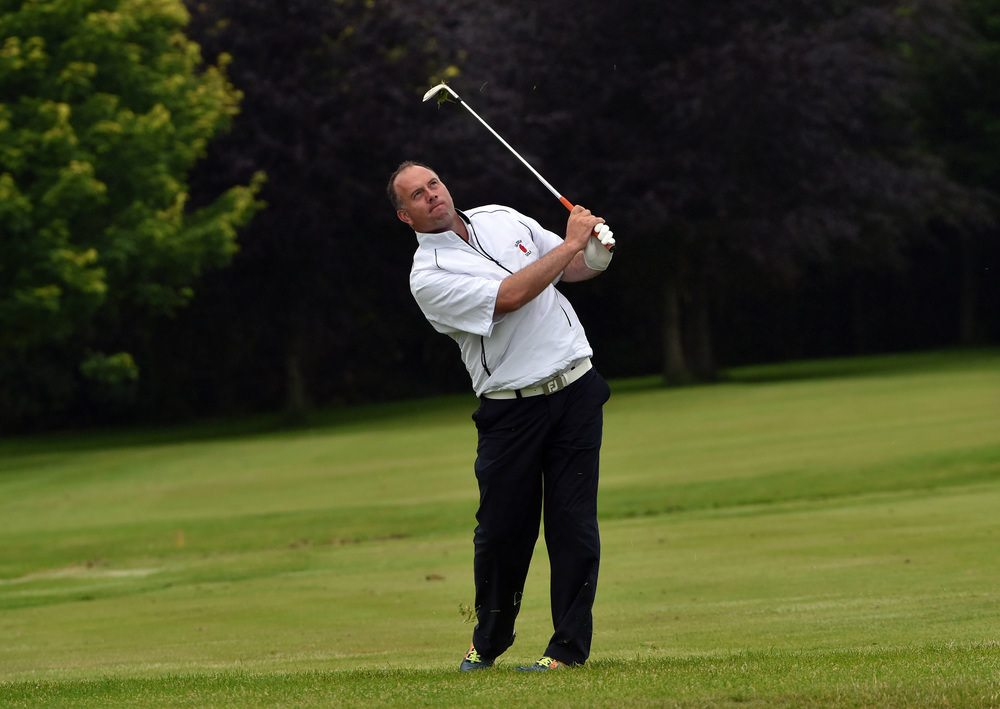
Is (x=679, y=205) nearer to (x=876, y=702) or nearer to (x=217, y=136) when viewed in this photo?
(x=217, y=136)

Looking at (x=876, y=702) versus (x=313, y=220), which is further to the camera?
(x=313, y=220)

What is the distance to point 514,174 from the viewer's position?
3170 cm

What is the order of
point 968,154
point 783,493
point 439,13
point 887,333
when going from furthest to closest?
1. point 887,333
2. point 968,154
3. point 439,13
4. point 783,493

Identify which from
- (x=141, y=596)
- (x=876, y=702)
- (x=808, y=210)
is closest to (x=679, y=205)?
(x=808, y=210)

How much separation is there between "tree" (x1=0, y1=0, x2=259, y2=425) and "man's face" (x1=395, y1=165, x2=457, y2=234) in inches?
800

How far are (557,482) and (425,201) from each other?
120 cm

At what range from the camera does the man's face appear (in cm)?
554

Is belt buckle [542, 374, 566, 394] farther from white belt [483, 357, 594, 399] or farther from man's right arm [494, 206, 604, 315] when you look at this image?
man's right arm [494, 206, 604, 315]

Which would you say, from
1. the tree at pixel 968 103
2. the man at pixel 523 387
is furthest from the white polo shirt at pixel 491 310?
the tree at pixel 968 103

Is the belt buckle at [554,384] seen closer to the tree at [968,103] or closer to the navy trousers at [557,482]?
the navy trousers at [557,482]

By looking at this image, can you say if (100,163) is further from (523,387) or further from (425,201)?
(523,387)

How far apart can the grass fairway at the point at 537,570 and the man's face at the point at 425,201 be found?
67.4 inches

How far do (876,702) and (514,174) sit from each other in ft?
91.7

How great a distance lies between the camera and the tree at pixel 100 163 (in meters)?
25.0
